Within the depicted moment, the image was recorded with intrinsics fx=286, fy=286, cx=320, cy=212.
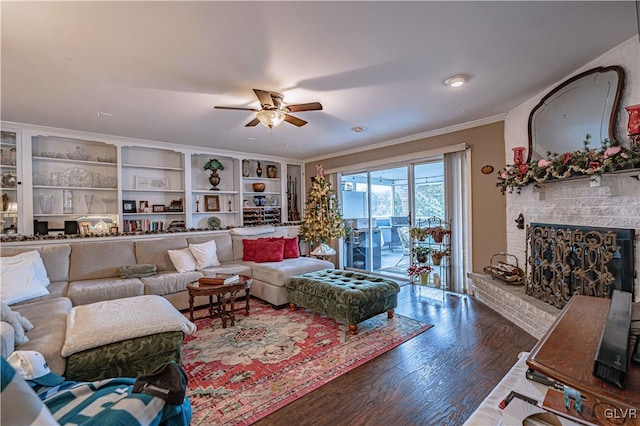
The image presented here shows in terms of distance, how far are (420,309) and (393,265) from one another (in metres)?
1.89

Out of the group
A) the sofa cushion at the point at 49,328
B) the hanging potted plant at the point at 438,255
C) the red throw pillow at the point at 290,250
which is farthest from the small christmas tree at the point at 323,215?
the sofa cushion at the point at 49,328

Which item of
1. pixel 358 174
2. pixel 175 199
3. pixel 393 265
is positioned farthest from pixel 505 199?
pixel 175 199

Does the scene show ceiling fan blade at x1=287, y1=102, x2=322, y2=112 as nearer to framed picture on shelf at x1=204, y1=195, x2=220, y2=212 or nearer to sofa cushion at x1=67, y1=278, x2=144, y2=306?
sofa cushion at x1=67, y1=278, x2=144, y2=306

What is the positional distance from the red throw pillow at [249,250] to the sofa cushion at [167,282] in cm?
95

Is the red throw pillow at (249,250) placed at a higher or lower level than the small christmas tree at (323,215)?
lower

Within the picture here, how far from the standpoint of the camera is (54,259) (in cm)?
333

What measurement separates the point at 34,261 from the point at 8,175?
1656 millimetres

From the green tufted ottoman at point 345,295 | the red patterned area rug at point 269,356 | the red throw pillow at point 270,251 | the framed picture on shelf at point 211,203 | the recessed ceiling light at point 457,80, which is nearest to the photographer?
the red patterned area rug at point 269,356

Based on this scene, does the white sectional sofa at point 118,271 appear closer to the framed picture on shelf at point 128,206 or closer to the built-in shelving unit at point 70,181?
the framed picture on shelf at point 128,206

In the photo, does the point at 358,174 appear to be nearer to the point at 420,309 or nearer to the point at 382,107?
the point at 382,107

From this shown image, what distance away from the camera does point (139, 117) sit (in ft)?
11.6

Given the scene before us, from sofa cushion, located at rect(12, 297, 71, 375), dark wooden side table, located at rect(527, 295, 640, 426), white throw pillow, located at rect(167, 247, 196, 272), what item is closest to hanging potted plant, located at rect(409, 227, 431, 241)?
dark wooden side table, located at rect(527, 295, 640, 426)

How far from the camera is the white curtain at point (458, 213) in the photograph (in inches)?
162

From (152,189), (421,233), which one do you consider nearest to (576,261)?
(421,233)
